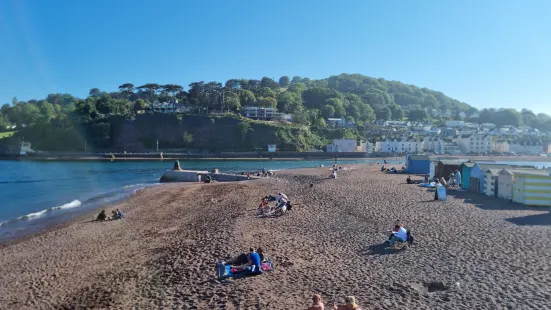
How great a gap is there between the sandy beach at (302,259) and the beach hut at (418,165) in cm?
1742

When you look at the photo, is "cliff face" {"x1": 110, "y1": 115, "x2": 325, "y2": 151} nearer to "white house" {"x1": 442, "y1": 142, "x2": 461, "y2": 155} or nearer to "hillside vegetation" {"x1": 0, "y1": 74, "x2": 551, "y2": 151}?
"hillside vegetation" {"x1": 0, "y1": 74, "x2": 551, "y2": 151}

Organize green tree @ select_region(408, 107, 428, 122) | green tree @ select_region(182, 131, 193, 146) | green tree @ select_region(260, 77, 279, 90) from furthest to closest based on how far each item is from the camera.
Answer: green tree @ select_region(260, 77, 279, 90)
green tree @ select_region(408, 107, 428, 122)
green tree @ select_region(182, 131, 193, 146)

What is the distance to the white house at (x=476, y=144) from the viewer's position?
99.6 m

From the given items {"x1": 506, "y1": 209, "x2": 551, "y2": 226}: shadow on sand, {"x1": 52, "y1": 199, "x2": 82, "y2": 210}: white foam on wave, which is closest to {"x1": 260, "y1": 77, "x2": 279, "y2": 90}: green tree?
{"x1": 52, "y1": 199, "x2": 82, "y2": 210}: white foam on wave

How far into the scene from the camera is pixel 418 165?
111 ft

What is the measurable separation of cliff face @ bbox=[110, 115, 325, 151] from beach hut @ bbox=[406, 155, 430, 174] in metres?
54.2

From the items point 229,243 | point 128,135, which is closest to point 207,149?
point 128,135

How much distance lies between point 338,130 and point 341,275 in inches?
4010

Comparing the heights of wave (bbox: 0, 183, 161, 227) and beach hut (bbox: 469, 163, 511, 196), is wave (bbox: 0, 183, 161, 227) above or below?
below

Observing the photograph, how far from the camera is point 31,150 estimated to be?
8075 cm

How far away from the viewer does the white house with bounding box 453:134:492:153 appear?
99.6 meters

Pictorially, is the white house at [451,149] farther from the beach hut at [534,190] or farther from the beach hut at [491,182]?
the beach hut at [534,190]

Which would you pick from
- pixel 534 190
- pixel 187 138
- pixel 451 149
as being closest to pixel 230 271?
pixel 534 190

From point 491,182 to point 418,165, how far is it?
15789 millimetres
